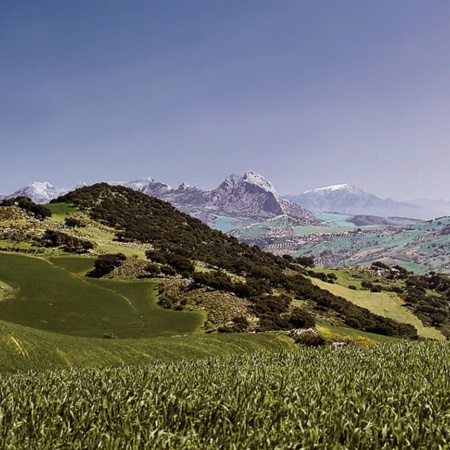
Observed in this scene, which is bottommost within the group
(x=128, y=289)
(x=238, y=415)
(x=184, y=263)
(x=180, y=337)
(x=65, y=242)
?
(x=128, y=289)

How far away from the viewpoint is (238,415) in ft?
16.9

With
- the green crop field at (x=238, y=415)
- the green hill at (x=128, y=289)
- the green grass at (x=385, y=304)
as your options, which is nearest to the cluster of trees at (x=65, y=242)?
the green hill at (x=128, y=289)

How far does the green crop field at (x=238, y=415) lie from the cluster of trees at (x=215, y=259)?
39854mm

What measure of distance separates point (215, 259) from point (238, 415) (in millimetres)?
83175

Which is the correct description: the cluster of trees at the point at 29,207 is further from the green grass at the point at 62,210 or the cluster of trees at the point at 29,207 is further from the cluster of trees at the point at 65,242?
the cluster of trees at the point at 65,242

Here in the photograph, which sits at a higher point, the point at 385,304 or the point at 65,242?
the point at 65,242

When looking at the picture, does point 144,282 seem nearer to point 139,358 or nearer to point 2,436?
point 139,358

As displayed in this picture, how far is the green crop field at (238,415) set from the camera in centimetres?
434

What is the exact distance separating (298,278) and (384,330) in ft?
104

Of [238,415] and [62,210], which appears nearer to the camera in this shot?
[238,415]

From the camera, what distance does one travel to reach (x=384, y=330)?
2478 inches

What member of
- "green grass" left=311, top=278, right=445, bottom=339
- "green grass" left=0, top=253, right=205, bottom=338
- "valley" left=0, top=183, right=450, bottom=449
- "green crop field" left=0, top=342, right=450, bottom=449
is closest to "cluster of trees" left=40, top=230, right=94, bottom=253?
"valley" left=0, top=183, right=450, bottom=449

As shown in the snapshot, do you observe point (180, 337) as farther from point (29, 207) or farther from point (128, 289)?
point (29, 207)

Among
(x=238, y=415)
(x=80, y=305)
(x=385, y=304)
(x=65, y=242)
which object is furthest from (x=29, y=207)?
(x=238, y=415)
